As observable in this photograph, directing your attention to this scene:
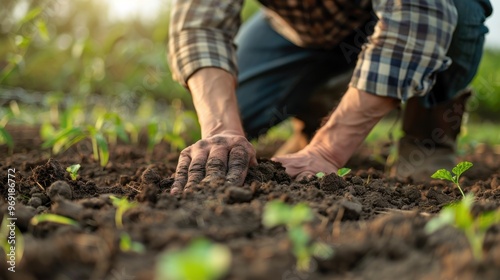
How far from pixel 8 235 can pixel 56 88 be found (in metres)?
4.68

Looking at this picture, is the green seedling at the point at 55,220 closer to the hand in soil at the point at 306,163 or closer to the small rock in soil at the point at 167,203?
the small rock in soil at the point at 167,203

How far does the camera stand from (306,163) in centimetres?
169

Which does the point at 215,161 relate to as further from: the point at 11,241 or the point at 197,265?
the point at 197,265

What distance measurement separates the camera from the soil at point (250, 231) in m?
0.84

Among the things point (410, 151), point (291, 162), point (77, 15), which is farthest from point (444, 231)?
point (77, 15)

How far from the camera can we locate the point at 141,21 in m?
7.67

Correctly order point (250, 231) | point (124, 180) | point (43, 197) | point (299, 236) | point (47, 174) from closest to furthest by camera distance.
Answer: point (299, 236), point (250, 231), point (43, 197), point (47, 174), point (124, 180)

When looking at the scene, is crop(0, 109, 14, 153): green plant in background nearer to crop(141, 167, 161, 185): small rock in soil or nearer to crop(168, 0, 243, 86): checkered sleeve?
crop(168, 0, 243, 86): checkered sleeve

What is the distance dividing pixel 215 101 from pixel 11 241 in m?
0.84

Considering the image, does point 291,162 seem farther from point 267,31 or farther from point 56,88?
point 56,88

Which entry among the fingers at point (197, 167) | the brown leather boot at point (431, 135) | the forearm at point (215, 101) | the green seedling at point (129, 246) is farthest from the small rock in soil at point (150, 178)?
the brown leather boot at point (431, 135)

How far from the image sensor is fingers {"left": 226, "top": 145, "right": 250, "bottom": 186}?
4.66 feet

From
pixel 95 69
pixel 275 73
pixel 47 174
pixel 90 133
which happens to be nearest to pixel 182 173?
pixel 47 174

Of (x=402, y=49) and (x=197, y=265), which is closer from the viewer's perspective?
(x=197, y=265)
